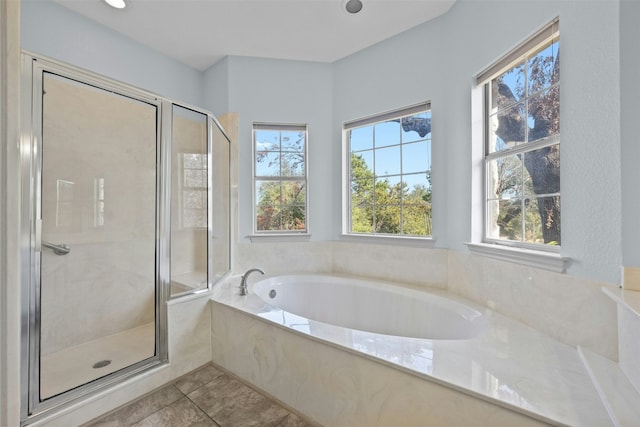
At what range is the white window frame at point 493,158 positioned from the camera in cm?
141

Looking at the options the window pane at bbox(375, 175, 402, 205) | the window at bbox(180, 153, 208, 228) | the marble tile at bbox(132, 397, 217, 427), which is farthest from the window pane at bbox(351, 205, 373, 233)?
the marble tile at bbox(132, 397, 217, 427)

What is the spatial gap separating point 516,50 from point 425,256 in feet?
4.89

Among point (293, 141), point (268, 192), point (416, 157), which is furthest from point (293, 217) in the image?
point (416, 157)

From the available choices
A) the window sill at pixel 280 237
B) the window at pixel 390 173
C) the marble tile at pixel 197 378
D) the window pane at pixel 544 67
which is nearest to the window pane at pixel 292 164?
the window at pixel 390 173

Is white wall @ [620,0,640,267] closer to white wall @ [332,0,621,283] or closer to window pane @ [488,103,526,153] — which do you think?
white wall @ [332,0,621,283]

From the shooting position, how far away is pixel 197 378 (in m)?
1.87

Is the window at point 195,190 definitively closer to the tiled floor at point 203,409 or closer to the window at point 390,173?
the tiled floor at point 203,409

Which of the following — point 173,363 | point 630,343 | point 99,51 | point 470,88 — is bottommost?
point 173,363

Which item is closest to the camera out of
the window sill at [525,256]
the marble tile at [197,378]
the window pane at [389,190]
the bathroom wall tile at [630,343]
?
the bathroom wall tile at [630,343]

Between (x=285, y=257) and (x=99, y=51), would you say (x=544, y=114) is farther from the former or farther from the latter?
(x=99, y=51)

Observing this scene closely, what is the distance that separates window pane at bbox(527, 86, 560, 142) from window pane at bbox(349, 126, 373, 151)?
4.32 feet

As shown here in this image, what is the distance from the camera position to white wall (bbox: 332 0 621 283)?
3.76ft

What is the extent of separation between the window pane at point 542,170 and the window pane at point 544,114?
89 millimetres

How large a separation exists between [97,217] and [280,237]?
152cm
